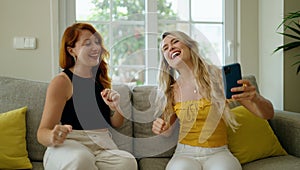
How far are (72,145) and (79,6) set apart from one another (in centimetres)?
126

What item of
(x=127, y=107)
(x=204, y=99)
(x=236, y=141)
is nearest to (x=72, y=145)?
(x=127, y=107)

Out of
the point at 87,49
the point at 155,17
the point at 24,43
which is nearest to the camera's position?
the point at 87,49

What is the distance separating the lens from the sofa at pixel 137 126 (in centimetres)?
190

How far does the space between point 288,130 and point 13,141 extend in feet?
4.53

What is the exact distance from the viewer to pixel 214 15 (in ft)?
9.21

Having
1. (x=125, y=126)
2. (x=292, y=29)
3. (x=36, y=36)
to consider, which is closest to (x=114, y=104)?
(x=125, y=126)

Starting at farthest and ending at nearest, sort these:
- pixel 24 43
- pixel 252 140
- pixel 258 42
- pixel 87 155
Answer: pixel 258 42
pixel 24 43
pixel 252 140
pixel 87 155

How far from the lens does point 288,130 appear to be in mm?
1980

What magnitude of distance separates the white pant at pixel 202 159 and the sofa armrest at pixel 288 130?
1.37 feet

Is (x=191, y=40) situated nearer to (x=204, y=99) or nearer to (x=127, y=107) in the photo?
(x=204, y=99)

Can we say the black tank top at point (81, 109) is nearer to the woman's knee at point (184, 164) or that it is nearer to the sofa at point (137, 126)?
the sofa at point (137, 126)

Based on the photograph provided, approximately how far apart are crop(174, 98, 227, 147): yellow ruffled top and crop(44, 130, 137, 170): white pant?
281mm

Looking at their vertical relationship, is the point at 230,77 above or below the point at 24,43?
below

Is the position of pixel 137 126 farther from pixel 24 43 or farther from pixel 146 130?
pixel 24 43
